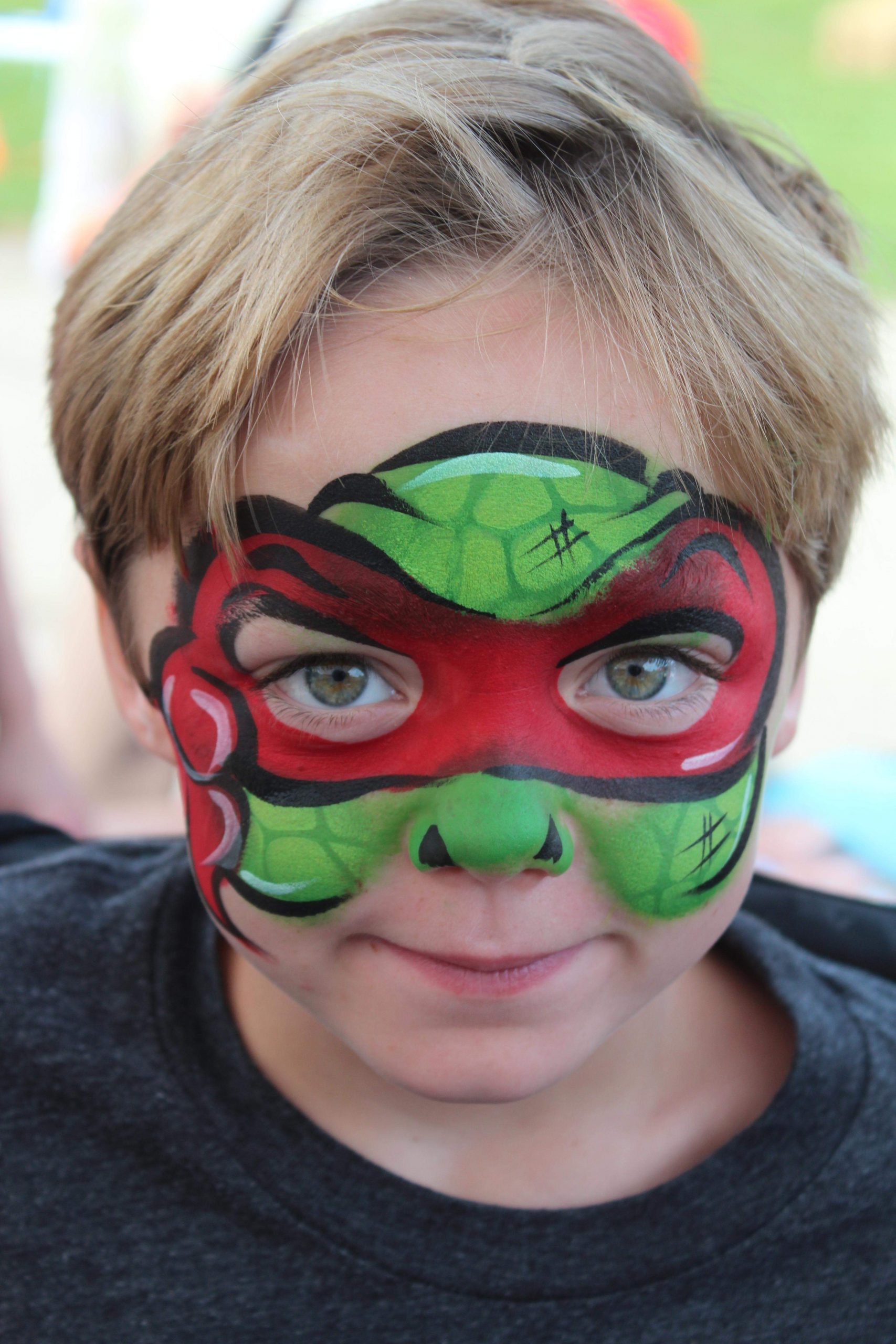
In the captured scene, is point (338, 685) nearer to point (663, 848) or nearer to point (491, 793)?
point (491, 793)

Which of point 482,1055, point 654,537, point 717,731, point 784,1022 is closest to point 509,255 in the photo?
point 654,537

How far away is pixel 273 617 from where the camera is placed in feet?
3.55

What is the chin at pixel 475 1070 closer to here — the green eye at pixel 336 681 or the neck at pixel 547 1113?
the neck at pixel 547 1113

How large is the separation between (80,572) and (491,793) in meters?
2.88

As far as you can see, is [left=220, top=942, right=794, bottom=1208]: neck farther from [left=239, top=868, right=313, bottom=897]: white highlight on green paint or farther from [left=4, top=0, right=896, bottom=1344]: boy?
[left=239, top=868, right=313, bottom=897]: white highlight on green paint

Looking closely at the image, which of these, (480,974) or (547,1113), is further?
(547,1113)

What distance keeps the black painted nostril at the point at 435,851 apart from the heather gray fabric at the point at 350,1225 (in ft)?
1.44

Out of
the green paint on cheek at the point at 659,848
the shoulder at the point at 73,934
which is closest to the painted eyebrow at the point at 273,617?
the green paint on cheek at the point at 659,848

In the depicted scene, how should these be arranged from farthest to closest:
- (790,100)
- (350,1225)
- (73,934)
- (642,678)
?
(790,100), (73,934), (350,1225), (642,678)

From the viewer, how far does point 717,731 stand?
1.14m

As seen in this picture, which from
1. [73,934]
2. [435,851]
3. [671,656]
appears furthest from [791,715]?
[73,934]

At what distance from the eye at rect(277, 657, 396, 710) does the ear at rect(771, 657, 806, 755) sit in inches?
16.9

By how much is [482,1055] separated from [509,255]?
0.71m

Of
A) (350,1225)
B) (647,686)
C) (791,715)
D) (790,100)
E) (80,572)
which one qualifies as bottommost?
(80,572)
